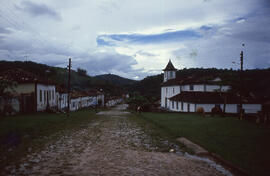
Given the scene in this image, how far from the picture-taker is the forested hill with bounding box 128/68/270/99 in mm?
28775

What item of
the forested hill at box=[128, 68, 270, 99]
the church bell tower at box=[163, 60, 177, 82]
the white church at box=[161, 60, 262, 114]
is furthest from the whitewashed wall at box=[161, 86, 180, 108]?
the church bell tower at box=[163, 60, 177, 82]

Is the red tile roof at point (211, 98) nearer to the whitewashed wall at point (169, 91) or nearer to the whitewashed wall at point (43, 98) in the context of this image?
the whitewashed wall at point (169, 91)

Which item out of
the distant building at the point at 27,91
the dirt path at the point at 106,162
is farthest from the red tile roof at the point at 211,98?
the dirt path at the point at 106,162

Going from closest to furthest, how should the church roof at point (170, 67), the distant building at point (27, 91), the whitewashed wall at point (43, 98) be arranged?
the distant building at point (27, 91)
the whitewashed wall at point (43, 98)
the church roof at point (170, 67)

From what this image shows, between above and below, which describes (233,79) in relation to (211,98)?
above

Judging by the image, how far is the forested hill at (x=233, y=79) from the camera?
28.8 m

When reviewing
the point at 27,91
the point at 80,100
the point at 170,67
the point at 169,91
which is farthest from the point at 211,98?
the point at 80,100

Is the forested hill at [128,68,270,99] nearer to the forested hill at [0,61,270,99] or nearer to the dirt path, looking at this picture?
the forested hill at [0,61,270,99]

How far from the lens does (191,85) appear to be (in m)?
49.1

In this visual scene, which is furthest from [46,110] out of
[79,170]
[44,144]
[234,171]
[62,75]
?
[62,75]

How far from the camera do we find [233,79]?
92.9ft

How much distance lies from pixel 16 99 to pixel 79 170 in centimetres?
2081

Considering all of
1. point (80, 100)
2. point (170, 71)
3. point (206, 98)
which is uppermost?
point (170, 71)

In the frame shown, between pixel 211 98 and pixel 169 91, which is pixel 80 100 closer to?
pixel 169 91
